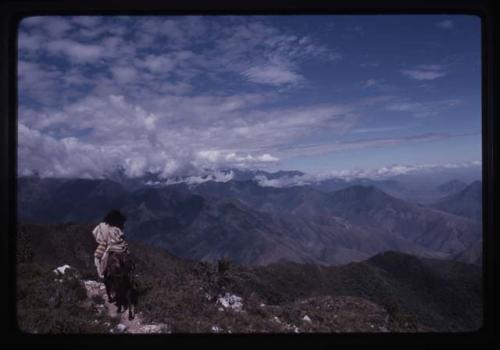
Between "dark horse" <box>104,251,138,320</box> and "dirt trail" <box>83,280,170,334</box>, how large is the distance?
8 cm

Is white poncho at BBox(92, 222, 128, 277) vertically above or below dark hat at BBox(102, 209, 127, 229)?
below

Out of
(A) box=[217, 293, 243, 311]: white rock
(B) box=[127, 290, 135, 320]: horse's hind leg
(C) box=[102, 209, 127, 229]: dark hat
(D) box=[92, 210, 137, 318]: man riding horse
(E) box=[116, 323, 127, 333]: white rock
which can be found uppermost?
(C) box=[102, 209, 127, 229]: dark hat

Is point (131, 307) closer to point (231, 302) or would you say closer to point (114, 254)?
point (114, 254)

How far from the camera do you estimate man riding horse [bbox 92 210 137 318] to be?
5375mm

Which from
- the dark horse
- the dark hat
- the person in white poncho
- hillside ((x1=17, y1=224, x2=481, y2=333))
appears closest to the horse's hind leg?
the dark horse

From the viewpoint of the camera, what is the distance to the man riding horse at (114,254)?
212 inches

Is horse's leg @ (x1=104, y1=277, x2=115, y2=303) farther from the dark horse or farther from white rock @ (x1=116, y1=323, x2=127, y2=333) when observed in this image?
white rock @ (x1=116, y1=323, x2=127, y2=333)

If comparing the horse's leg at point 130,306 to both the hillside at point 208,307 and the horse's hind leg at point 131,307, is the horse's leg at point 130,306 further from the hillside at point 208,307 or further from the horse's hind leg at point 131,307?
the hillside at point 208,307

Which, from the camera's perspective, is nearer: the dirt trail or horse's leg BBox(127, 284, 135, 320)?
the dirt trail

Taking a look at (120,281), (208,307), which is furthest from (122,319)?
(208,307)

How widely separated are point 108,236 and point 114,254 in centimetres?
27
